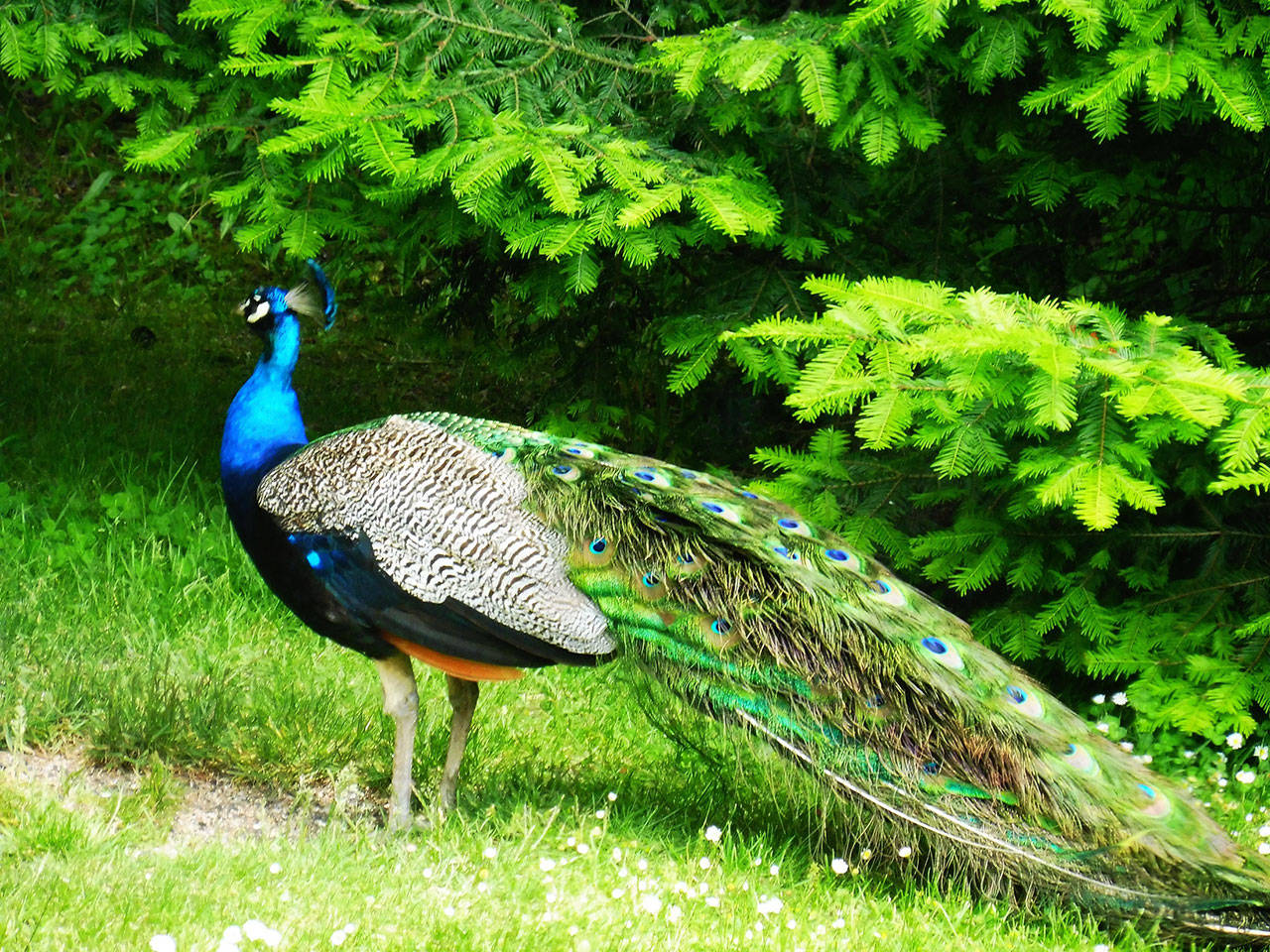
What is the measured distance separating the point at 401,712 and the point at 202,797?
1.83 feet

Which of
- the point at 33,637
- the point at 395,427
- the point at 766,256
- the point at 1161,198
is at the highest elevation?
the point at 1161,198

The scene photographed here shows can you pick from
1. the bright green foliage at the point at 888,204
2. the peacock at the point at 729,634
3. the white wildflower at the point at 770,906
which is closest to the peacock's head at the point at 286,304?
the bright green foliage at the point at 888,204

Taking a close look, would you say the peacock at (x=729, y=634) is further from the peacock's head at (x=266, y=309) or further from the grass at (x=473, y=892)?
the peacock's head at (x=266, y=309)

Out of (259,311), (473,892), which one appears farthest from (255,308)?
(473,892)

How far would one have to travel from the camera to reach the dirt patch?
3379 millimetres

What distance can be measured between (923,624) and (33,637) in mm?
2545

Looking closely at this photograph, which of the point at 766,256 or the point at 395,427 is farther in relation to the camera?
the point at 766,256

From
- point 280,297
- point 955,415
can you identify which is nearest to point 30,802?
point 280,297

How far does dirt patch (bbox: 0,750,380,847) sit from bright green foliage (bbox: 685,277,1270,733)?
1534mm

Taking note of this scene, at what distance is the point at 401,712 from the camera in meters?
3.49

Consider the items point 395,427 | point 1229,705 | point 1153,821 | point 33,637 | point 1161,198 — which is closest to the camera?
point 1153,821

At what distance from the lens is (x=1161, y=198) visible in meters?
4.62

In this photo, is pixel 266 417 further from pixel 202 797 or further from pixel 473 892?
pixel 473 892

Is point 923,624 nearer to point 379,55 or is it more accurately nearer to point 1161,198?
point 1161,198
